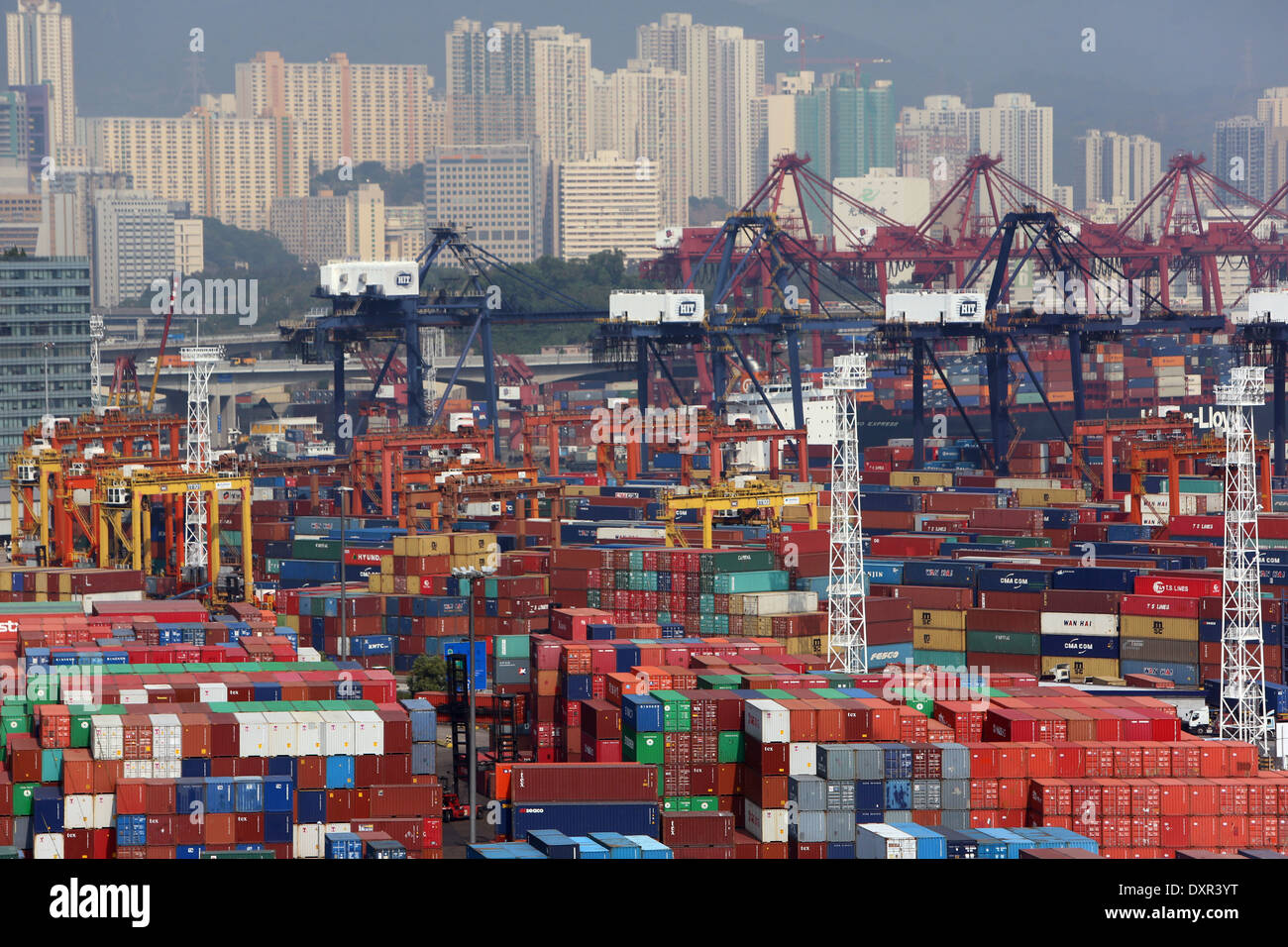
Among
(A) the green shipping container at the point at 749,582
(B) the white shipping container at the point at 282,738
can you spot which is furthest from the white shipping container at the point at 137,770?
(A) the green shipping container at the point at 749,582

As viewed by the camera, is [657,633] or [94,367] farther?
[94,367]

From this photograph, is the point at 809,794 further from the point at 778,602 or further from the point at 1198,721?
the point at 778,602

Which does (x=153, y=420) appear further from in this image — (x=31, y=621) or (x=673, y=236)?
(x=673, y=236)

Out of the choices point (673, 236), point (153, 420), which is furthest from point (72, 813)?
point (673, 236)

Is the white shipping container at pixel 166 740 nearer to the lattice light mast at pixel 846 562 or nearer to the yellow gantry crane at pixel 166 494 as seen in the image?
the lattice light mast at pixel 846 562

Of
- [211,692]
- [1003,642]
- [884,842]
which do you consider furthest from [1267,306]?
[884,842]

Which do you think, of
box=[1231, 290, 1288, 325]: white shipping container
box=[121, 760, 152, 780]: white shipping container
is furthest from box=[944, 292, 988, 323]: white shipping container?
box=[121, 760, 152, 780]: white shipping container
